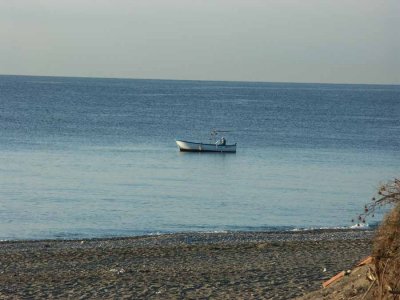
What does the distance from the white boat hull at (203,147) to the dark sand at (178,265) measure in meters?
33.4

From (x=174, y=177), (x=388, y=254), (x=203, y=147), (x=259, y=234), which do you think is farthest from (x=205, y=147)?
(x=388, y=254)

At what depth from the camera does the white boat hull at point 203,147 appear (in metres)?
58.5

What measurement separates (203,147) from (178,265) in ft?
135

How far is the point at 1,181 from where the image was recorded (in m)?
39.6

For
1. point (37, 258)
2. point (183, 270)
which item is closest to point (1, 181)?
point (37, 258)

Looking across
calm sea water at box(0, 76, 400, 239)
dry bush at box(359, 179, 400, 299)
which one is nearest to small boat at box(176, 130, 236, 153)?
calm sea water at box(0, 76, 400, 239)

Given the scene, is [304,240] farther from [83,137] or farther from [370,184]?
[83,137]

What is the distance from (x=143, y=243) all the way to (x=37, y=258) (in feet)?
13.5

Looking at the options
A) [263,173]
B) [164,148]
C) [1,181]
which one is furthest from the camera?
[164,148]

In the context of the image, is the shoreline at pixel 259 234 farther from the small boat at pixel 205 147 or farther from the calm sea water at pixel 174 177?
the small boat at pixel 205 147

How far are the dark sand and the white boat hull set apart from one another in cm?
3340

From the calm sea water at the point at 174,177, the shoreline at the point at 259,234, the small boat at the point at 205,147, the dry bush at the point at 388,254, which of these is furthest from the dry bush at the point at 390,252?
the small boat at the point at 205,147

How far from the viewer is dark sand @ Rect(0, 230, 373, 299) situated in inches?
597

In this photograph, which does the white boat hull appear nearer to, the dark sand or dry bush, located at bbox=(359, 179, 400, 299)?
the dark sand
